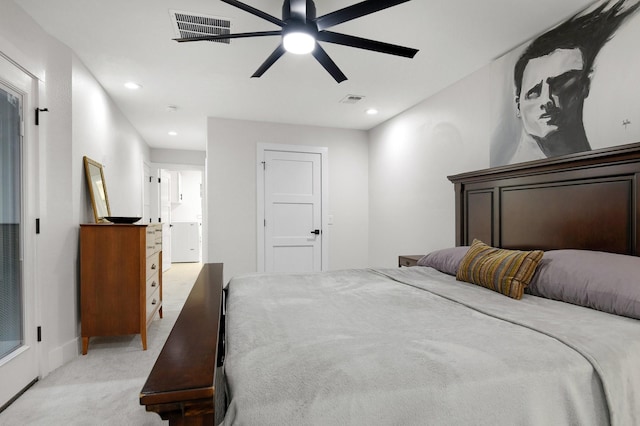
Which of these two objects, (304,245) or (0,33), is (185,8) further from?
(304,245)

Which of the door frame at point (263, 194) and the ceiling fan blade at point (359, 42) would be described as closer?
the ceiling fan blade at point (359, 42)

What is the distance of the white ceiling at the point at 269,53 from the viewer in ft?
7.03

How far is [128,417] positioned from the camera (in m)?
1.88

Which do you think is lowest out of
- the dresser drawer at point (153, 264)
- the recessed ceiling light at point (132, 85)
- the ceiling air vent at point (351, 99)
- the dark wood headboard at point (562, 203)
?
the dresser drawer at point (153, 264)

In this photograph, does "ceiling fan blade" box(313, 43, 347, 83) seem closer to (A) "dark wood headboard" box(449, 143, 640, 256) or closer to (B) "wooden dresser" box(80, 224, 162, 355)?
(A) "dark wood headboard" box(449, 143, 640, 256)

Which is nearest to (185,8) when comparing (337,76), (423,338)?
(337,76)

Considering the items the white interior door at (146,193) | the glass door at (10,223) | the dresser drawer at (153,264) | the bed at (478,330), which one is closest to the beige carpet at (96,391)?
the glass door at (10,223)

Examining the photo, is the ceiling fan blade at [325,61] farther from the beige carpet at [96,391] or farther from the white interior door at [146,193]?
the white interior door at [146,193]

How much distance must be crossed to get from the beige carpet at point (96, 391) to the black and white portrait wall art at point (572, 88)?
3056 mm

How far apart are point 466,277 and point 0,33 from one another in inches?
122

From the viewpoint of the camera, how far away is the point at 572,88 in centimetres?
224

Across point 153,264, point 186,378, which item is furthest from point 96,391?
point 186,378

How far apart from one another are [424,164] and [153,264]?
302 cm

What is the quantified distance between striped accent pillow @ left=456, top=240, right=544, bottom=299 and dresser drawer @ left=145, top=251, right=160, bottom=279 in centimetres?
253
